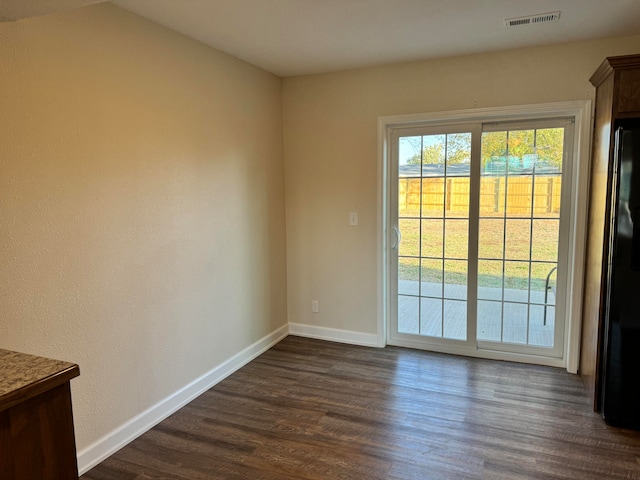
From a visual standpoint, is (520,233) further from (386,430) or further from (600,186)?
(386,430)

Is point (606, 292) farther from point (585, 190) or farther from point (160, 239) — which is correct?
point (160, 239)

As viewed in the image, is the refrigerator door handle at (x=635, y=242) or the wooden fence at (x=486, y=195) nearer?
the refrigerator door handle at (x=635, y=242)

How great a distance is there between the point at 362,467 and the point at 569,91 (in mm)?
2978

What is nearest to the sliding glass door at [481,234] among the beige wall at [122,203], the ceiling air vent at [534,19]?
the ceiling air vent at [534,19]

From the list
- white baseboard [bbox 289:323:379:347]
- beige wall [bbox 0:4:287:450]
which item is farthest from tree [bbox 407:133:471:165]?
white baseboard [bbox 289:323:379:347]

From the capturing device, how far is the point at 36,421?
118 cm

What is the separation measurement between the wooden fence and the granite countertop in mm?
3082

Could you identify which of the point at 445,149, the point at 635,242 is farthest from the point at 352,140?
the point at 635,242

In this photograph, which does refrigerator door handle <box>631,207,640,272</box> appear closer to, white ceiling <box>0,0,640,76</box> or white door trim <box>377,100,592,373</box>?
white door trim <box>377,100,592,373</box>

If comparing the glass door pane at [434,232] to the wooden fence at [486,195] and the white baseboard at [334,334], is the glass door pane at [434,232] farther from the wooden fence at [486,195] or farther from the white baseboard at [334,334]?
the white baseboard at [334,334]

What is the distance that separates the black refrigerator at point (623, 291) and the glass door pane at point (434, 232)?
4.02ft

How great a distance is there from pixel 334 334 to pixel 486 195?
1911 mm

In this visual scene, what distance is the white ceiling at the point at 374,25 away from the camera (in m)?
2.45

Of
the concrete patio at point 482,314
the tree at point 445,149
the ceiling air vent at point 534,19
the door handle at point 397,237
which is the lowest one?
the concrete patio at point 482,314
